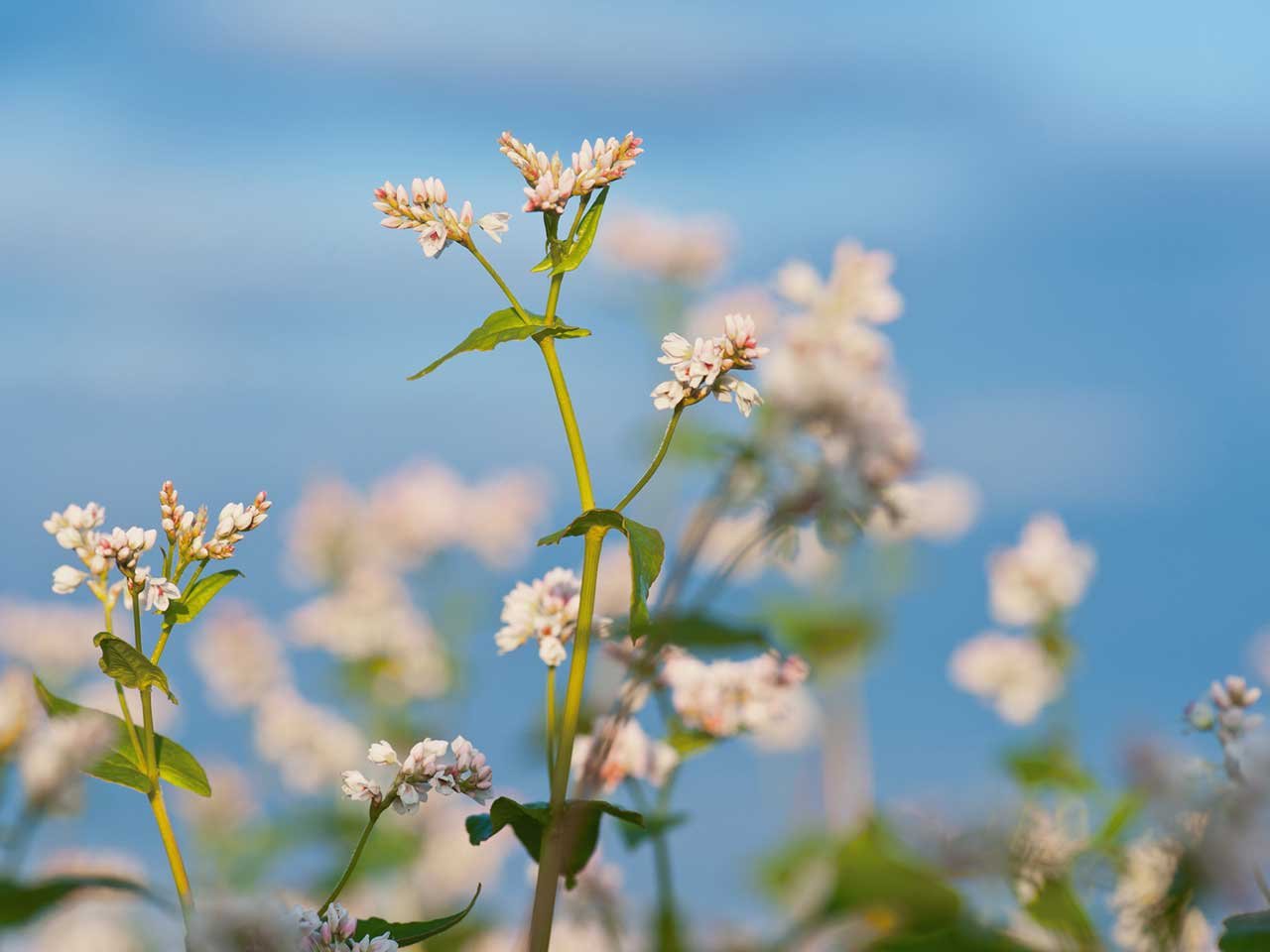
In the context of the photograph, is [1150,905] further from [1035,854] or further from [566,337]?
[566,337]

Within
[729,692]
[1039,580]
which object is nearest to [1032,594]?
[1039,580]

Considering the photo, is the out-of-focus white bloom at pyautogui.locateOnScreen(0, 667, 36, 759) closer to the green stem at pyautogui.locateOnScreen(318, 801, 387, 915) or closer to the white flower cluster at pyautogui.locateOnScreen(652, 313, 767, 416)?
the green stem at pyautogui.locateOnScreen(318, 801, 387, 915)

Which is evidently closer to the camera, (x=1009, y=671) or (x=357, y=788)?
(x=357, y=788)

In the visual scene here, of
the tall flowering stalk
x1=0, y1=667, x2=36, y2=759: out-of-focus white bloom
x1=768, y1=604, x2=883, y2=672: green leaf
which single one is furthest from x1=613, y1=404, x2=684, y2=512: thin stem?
x1=768, y1=604, x2=883, y2=672: green leaf

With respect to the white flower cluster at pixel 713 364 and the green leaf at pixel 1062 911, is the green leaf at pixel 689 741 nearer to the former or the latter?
the green leaf at pixel 1062 911

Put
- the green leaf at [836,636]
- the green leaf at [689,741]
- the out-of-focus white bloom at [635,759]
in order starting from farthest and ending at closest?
the green leaf at [836,636] → the green leaf at [689,741] → the out-of-focus white bloom at [635,759]

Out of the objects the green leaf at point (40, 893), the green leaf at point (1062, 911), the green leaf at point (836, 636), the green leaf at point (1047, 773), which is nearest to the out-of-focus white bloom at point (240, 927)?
the green leaf at point (40, 893)

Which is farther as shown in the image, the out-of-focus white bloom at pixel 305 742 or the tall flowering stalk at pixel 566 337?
the out-of-focus white bloom at pixel 305 742
